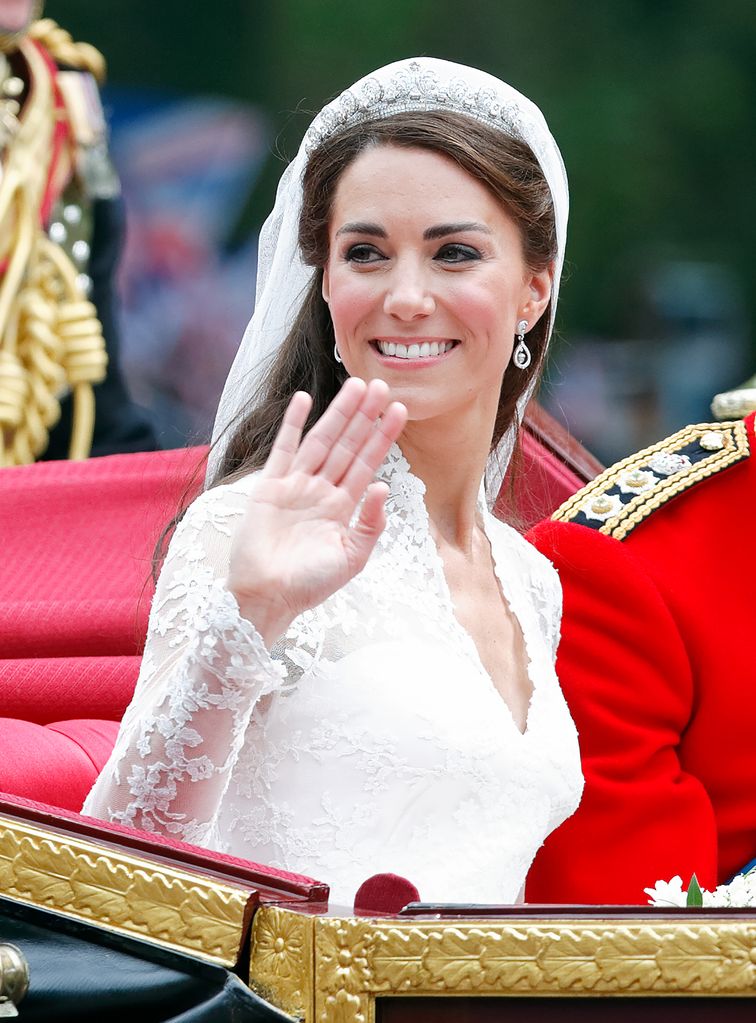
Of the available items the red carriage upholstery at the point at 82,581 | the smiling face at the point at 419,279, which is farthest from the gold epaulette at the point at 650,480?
the smiling face at the point at 419,279

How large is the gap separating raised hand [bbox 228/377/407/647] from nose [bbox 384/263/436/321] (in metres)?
0.22

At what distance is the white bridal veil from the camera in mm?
1547

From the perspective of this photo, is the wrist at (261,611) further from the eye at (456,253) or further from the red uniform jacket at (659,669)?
the red uniform jacket at (659,669)

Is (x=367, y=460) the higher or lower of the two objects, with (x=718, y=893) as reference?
higher

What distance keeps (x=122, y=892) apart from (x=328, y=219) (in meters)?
0.72

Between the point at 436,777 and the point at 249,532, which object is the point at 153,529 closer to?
the point at 436,777

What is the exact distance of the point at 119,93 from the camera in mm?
3707

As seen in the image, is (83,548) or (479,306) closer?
(479,306)

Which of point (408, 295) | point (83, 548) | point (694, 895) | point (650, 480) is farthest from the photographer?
point (83, 548)

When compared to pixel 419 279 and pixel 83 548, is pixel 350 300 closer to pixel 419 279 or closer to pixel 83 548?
pixel 419 279

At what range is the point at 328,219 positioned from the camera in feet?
5.00

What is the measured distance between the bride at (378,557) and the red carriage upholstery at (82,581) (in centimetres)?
25

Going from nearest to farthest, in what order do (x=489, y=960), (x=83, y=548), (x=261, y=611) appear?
(x=489, y=960), (x=261, y=611), (x=83, y=548)

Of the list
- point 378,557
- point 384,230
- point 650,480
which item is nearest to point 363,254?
point 384,230
